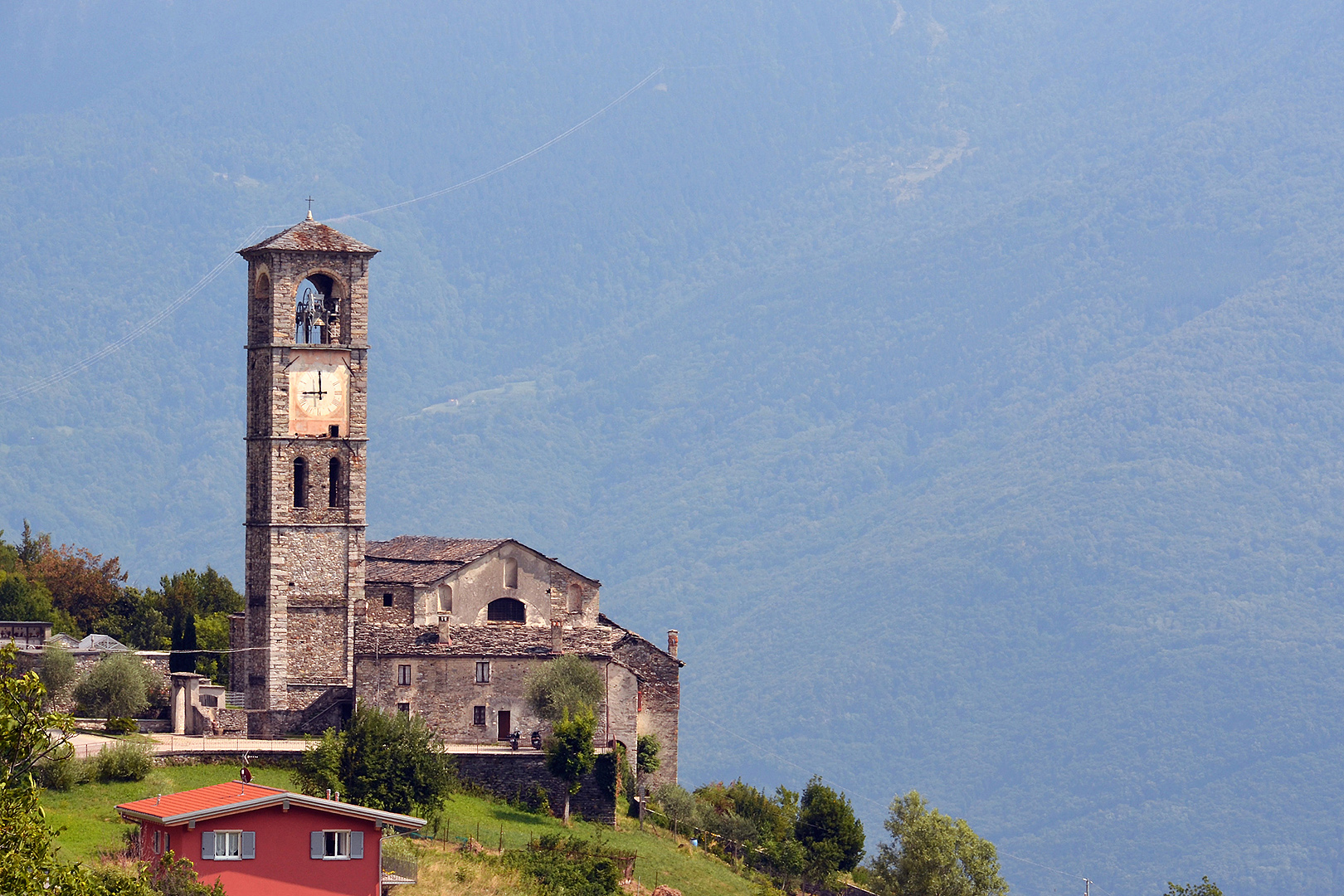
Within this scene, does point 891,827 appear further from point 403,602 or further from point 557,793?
point 403,602

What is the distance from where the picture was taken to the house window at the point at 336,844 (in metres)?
44.4

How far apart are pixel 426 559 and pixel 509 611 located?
3.37 meters

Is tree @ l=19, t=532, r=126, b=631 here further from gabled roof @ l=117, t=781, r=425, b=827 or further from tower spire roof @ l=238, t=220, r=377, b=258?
gabled roof @ l=117, t=781, r=425, b=827

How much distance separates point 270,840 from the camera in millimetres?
43688

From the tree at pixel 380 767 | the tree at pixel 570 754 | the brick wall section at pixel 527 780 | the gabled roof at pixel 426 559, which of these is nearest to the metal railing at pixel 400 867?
the tree at pixel 380 767

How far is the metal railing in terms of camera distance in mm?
47750

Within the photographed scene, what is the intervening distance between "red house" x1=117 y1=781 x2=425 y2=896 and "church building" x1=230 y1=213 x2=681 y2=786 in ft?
72.7

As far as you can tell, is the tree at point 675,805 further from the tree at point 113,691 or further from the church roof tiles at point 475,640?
the tree at point 113,691

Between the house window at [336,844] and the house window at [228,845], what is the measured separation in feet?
5.74

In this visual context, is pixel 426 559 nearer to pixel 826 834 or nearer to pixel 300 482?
pixel 300 482

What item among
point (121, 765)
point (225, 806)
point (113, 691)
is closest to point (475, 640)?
point (113, 691)

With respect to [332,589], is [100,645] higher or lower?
lower

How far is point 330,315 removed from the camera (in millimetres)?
70750

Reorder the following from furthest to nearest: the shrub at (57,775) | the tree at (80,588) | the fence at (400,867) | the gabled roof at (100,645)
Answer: the tree at (80,588)
the gabled roof at (100,645)
the shrub at (57,775)
the fence at (400,867)
